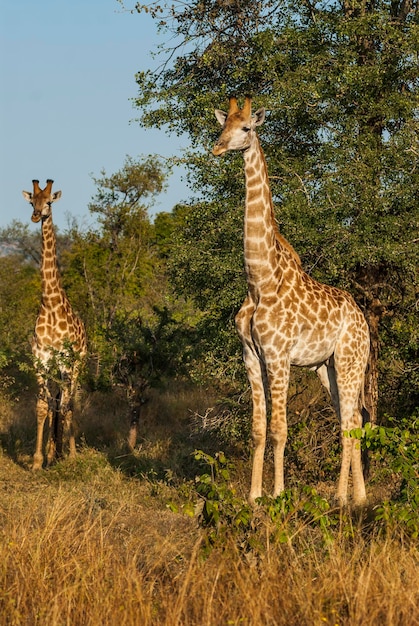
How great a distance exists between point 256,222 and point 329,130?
2.86 meters

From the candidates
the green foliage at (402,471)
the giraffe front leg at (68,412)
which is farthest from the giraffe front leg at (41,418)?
the green foliage at (402,471)

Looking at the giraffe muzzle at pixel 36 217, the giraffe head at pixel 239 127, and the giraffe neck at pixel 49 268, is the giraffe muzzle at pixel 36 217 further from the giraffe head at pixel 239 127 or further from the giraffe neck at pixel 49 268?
the giraffe head at pixel 239 127

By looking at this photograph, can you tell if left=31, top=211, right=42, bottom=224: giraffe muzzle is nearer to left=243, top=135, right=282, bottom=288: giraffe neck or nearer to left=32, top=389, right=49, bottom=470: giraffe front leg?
left=32, top=389, right=49, bottom=470: giraffe front leg

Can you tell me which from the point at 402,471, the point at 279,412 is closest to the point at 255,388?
the point at 279,412

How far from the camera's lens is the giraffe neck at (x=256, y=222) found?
921cm

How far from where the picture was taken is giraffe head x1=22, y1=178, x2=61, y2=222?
1309cm

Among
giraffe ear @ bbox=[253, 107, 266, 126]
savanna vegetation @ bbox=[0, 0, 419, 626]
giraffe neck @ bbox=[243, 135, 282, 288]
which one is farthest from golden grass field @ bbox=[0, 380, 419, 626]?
giraffe ear @ bbox=[253, 107, 266, 126]

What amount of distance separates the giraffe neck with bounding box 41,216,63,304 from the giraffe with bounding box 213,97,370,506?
5077 mm

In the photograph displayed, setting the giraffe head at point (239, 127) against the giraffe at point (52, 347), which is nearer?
the giraffe head at point (239, 127)

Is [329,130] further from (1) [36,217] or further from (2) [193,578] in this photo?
(2) [193,578]

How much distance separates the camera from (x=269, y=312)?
366 inches

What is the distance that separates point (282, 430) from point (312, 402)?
9.83ft

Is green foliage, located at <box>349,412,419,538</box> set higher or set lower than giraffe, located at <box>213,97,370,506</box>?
lower

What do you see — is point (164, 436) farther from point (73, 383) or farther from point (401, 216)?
point (401, 216)
